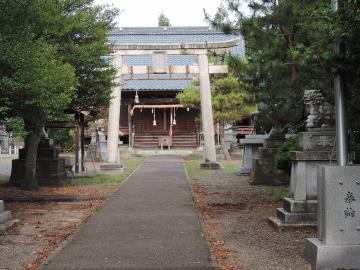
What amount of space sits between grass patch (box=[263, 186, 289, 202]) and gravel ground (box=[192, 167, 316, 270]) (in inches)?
6.2

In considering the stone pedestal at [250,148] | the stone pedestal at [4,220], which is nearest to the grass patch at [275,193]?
the stone pedestal at [250,148]

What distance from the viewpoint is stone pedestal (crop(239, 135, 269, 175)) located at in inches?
796

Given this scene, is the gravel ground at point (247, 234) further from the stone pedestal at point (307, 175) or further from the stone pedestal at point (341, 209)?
the stone pedestal at point (341, 209)

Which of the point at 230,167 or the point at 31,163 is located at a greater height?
the point at 31,163

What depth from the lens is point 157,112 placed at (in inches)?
1592

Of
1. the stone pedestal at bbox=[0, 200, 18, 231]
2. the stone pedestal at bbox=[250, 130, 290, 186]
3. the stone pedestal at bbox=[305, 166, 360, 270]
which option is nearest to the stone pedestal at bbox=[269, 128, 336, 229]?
the stone pedestal at bbox=[305, 166, 360, 270]

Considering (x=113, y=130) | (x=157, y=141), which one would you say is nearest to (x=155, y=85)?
(x=157, y=141)

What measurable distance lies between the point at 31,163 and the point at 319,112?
8.92 meters

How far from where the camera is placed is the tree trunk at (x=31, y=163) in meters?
15.0

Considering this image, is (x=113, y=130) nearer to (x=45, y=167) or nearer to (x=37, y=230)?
(x=45, y=167)

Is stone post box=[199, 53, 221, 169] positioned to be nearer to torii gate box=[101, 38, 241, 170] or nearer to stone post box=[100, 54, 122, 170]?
torii gate box=[101, 38, 241, 170]

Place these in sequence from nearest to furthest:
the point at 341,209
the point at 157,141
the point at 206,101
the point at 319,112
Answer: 1. the point at 341,209
2. the point at 319,112
3. the point at 206,101
4. the point at 157,141

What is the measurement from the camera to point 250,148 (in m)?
20.9

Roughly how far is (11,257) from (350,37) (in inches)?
202
